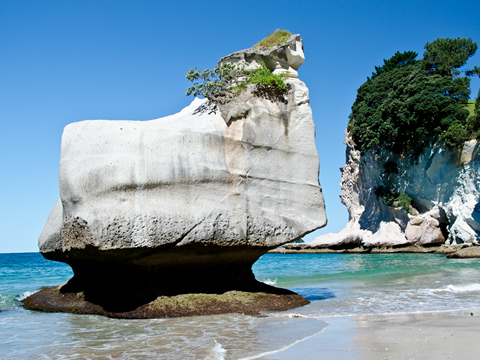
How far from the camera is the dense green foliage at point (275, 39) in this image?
30.9 ft

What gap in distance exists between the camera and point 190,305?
7.39 m

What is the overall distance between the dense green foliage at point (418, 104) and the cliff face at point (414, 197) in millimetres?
1332

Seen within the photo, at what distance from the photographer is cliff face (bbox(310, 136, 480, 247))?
33.4 metres

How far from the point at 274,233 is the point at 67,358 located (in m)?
4.16

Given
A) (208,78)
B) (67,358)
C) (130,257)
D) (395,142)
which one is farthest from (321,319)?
(395,142)

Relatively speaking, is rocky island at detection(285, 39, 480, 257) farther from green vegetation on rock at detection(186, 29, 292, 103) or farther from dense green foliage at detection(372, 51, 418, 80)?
green vegetation on rock at detection(186, 29, 292, 103)

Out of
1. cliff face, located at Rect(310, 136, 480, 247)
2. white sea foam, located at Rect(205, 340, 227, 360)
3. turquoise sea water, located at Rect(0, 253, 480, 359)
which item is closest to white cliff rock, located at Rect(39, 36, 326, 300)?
Result: turquoise sea water, located at Rect(0, 253, 480, 359)

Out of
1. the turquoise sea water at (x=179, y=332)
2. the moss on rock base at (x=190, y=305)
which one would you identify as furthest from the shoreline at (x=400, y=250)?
the moss on rock base at (x=190, y=305)

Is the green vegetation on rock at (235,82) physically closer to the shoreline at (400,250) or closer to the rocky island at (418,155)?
the shoreline at (400,250)

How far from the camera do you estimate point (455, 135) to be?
33.4 m

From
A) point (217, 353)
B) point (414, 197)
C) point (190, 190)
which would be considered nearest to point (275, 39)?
point (190, 190)

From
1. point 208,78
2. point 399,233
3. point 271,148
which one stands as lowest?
point 399,233

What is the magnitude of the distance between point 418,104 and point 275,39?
3201cm

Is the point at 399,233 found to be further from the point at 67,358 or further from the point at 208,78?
the point at 67,358
